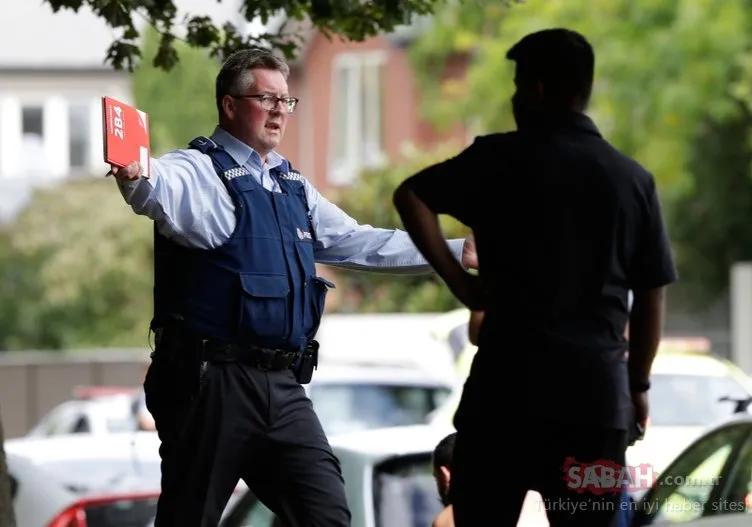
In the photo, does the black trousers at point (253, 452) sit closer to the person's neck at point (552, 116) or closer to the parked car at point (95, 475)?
the person's neck at point (552, 116)

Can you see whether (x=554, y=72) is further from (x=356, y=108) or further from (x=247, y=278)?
(x=356, y=108)

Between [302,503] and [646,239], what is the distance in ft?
5.24

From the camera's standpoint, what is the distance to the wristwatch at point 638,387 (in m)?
4.75

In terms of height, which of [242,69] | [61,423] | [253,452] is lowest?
[61,423]

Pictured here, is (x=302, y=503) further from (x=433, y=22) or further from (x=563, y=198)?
(x=433, y=22)

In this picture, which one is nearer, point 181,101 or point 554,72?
point 554,72

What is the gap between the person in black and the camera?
4.54 metres

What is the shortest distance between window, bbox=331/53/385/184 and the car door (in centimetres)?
3208

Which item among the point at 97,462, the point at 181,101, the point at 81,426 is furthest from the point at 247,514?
the point at 181,101

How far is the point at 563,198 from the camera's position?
4598 mm

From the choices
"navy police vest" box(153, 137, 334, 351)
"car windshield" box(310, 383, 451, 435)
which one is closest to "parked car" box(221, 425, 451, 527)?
"navy police vest" box(153, 137, 334, 351)

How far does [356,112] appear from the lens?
137 feet

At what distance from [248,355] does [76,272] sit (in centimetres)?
3533

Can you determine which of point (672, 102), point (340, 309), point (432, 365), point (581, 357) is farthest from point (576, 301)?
point (340, 309)
